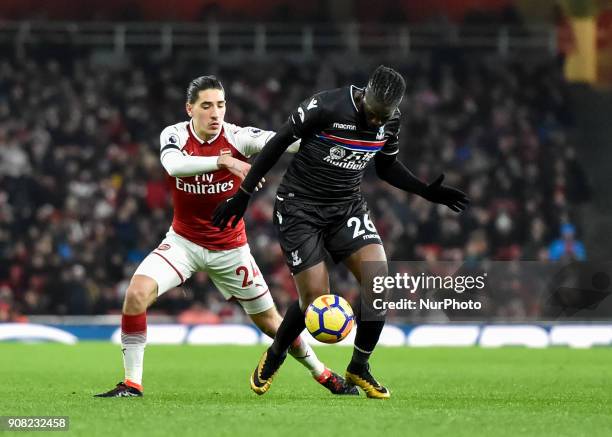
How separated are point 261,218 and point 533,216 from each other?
503 centimetres

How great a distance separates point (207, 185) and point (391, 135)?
1.39 m

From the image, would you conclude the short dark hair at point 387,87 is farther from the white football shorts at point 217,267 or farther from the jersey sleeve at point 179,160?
the white football shorts at point 217,267

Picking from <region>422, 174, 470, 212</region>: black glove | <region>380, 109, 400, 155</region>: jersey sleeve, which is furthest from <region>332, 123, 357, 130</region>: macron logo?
<region>422, 174, 470, 212</region>: black glove

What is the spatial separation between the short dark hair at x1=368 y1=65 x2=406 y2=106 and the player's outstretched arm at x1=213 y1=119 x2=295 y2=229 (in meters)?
0.66

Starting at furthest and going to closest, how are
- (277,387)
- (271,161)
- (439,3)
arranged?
(439,3), (277,387), (271,161)

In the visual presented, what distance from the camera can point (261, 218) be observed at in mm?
21109

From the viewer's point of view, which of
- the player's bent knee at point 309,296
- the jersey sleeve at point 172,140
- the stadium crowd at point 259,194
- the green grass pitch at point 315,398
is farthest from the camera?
the stadium crowd at point 259,194

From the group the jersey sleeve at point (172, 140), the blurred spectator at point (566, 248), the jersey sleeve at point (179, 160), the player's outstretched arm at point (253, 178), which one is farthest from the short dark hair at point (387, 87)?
the blurred spectator at point (566, 248)

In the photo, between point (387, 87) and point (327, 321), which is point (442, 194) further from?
point (327, 321)

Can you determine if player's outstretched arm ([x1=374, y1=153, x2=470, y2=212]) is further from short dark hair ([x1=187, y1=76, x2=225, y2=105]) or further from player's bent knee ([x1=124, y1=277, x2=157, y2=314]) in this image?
player's bent knee ([x1=124, y1=277, x2=157, y2=314])

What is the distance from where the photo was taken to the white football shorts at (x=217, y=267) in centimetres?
838

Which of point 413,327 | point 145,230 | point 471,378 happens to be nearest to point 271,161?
point 471,378

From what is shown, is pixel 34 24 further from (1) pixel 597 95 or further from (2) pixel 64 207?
(1) pixel 597 95

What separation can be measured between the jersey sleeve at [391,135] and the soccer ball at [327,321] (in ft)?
3.99
